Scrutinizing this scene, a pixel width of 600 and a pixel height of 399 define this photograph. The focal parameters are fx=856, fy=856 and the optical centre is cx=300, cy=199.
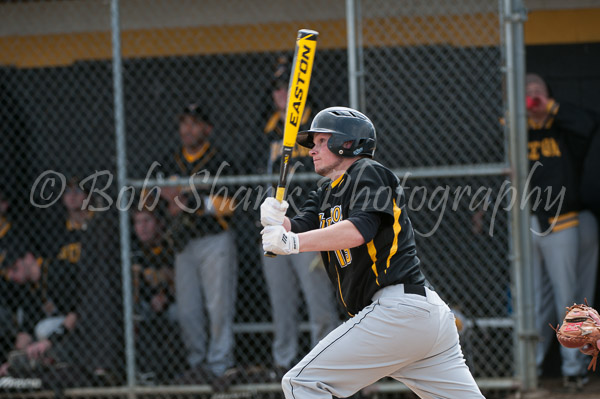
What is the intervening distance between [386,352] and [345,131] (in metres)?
0.97

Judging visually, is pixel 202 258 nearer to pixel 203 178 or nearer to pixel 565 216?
pixel 203 178

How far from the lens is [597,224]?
253 inches

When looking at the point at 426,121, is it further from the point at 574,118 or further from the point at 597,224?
the point at 597,224

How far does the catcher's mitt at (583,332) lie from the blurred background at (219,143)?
7.15ft

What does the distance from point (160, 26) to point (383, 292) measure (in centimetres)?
424

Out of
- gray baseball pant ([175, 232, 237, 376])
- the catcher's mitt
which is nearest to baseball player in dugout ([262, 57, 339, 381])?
gray baseball pant ([175, 232, 237, 376])

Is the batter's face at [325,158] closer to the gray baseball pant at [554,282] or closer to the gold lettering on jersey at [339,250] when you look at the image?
the gold lettering on jersey at [339,250]

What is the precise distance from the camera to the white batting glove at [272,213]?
11.4 ft

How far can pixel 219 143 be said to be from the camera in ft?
23.6

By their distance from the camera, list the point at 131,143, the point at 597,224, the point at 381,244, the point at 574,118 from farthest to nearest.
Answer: the point at 131,143 < the point at 597,224 < the point at 574,118 < the point at 381,244

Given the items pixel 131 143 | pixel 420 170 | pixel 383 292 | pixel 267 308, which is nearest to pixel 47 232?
pixel 131 143

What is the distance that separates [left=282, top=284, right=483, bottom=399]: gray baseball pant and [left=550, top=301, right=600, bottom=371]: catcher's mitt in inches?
19.2

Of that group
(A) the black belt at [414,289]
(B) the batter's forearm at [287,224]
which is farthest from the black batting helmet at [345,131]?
(A) the black belt at [414,289]

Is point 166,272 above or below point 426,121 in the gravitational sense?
below
